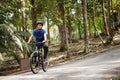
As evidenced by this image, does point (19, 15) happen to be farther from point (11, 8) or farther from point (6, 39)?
point (6, 39)

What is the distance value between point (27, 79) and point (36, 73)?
1.58 m

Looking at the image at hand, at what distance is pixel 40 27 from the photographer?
11125mm

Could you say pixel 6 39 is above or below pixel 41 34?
below

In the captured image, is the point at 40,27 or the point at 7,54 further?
the point at 7,54

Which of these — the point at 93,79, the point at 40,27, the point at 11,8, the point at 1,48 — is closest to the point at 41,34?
the point at 40,27

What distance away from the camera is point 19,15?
1941cm

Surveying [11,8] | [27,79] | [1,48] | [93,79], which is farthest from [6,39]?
[93,79]

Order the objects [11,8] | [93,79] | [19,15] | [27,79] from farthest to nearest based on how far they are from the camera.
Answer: [19,15], [11,8], [27,79], [93,79]

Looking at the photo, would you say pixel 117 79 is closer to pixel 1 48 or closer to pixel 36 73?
pixel 36 73

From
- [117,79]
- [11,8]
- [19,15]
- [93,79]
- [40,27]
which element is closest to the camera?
[117,79]

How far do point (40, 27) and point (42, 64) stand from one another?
4.96 ft

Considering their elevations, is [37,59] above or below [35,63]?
above

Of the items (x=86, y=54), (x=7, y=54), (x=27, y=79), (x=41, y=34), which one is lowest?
(x=86, y=54)

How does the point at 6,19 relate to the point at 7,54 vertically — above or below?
above
